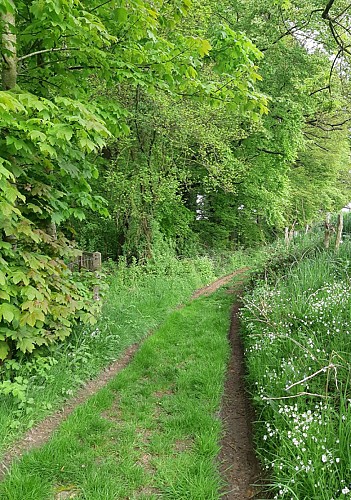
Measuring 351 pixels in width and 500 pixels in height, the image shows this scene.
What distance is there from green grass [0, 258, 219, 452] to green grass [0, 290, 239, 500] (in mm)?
319

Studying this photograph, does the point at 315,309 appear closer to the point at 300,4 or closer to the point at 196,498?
the point at 196,498

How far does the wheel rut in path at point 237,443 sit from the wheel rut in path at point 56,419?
150 cm

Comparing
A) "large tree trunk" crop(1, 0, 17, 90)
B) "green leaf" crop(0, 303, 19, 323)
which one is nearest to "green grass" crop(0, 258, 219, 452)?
"green leaf" crop(0, 303, 19, 323)

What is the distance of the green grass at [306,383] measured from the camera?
7.25 feet

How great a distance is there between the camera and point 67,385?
3795mm

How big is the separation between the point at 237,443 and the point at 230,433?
5.6 inches

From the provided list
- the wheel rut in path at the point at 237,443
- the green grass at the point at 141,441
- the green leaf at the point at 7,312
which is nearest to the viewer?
the green grass at the point at 141,441

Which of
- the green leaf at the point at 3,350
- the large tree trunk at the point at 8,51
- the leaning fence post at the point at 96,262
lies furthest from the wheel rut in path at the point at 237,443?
the large tree trunk at the point at 8,51

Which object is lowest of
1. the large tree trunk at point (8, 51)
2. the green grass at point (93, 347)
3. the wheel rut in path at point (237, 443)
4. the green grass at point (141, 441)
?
the wheel rut in path at point (237, 443)

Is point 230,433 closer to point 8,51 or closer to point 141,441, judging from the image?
point 141,441

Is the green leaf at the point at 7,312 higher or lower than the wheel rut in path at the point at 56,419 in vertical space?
higher

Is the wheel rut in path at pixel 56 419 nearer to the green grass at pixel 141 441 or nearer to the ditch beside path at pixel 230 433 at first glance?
the ditch beside path at pixel 230 433

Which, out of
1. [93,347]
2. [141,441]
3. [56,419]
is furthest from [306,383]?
[93,347]

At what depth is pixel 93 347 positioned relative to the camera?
4.69 meters
